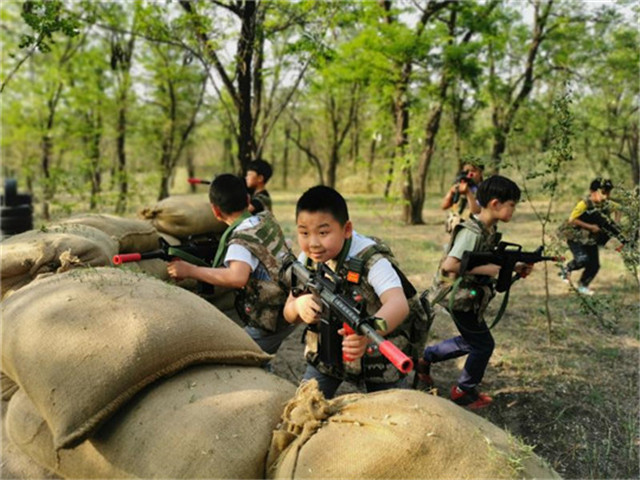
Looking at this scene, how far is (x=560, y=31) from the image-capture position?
1374 centimetres

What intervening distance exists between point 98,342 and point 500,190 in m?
2.47

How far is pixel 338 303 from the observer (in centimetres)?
164

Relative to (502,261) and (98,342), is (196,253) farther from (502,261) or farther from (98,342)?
(502,261)

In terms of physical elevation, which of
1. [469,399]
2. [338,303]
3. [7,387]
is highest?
[338,303]

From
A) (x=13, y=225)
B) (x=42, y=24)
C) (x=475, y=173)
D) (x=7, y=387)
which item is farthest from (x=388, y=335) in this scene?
(x=13, y=225)

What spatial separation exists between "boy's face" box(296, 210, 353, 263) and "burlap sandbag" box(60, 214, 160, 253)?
236 cm

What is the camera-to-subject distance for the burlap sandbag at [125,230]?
3891 mm

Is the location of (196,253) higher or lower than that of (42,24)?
lower

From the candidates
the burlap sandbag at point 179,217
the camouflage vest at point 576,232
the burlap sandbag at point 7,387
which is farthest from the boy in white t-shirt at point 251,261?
the camouflage vest at point 576,232

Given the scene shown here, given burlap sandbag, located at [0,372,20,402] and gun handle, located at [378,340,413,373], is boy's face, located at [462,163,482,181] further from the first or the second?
burlap sandbag, located at [0,372,20,402]

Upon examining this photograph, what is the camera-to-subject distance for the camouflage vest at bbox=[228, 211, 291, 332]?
277 cm

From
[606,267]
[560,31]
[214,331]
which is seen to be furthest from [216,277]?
[560,31]

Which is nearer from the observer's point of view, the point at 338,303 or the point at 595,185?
the point at 338,303

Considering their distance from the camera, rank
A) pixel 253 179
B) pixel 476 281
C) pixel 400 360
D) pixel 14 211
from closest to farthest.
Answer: pixel 400 360, pixel 476 281, pixel 253 179, pixel 14 211
